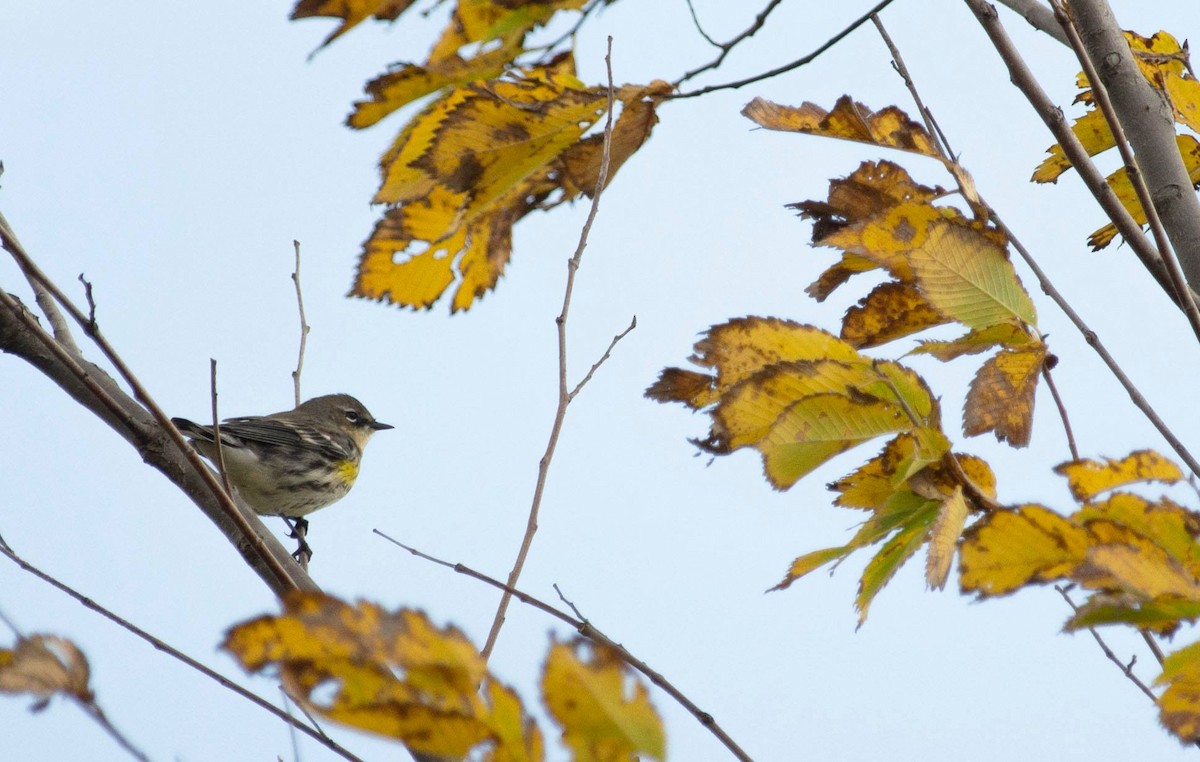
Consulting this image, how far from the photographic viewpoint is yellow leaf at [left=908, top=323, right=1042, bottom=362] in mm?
1576

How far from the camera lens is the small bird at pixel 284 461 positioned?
270 inches

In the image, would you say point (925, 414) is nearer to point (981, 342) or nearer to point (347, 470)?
point (981, 342)

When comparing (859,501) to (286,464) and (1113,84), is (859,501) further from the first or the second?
(286,464)

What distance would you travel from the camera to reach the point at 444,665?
3.04 ft

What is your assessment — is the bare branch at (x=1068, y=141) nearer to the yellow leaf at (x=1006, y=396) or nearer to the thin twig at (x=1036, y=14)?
the yellow leaf at (x=1006, y=396)

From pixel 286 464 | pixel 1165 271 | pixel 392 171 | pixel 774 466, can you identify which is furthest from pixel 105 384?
pixel 286 464

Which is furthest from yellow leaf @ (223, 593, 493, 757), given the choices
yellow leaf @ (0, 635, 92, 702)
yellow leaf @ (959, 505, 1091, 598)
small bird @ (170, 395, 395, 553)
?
small bird @ (170, 395, 395, 553)

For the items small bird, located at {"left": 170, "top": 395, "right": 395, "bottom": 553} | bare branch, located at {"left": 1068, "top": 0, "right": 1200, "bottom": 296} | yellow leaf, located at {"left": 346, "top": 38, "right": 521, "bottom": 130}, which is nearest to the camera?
yellow leaf, located at {"left": 346, "top": 38, "right": 521, "bottom": 130}

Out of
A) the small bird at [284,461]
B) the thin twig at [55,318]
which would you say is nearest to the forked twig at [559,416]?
the thin twig at [55,318]

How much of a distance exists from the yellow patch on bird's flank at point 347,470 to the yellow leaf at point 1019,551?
6.61 metres

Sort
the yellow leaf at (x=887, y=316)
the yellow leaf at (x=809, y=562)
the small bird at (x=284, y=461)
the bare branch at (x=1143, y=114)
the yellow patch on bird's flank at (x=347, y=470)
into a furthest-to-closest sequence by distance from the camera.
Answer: the yellow patch on bird's flank at (x=347, y=470) < the small bird at (x=284, y=461) < the bare branch at (x=1143, y=114) < the yellow leaf at (x=887, y=316) < the yellow leaf at (x=809, y=562)

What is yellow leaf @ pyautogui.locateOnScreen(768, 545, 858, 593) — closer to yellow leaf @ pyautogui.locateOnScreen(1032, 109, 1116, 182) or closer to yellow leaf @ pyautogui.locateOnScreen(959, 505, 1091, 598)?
yellow leaf @ pyautogui.locateOnScreen(959, 505, 1091, 598)

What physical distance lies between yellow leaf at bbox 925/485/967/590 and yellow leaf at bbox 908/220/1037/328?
30 cm

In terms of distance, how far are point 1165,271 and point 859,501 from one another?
512 millimetres
